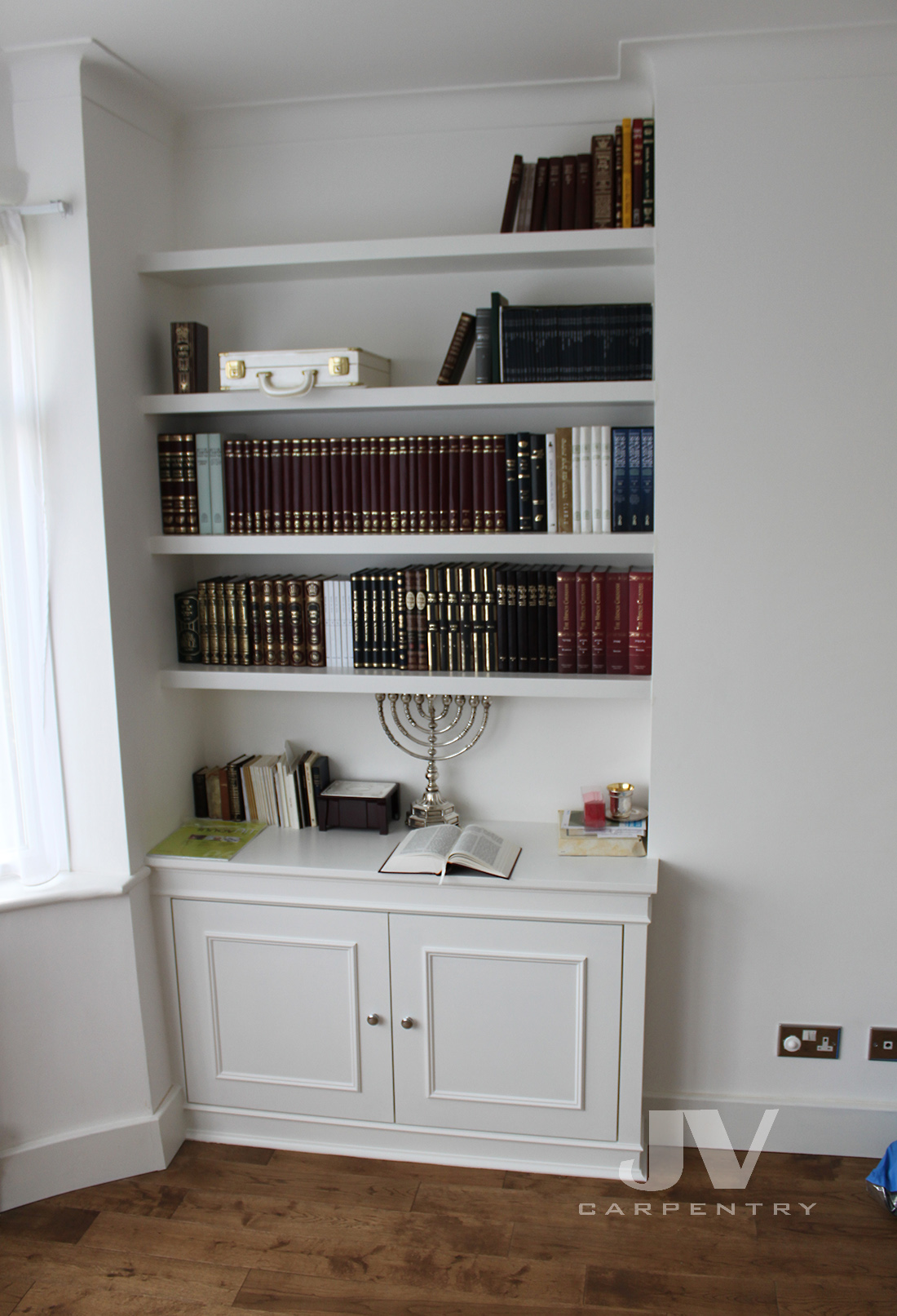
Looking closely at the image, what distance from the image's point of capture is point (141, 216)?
2289mm

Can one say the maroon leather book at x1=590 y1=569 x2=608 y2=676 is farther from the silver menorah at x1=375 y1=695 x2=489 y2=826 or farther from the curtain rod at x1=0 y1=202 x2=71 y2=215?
the curtain rod at x1=0 y1=202 x2=71 y2=215

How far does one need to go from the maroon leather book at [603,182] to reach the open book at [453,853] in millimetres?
1445

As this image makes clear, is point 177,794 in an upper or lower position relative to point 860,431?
lower

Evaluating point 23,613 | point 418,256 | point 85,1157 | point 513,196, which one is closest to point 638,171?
point 513,196

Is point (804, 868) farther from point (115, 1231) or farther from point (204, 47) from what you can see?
point (204, 47)

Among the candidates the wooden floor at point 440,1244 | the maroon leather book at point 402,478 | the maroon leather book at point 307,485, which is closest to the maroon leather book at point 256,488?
the maroon leather book at point 307,485

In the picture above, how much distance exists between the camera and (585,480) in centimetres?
218

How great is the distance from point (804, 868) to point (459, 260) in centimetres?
163

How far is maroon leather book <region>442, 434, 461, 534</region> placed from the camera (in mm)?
2242

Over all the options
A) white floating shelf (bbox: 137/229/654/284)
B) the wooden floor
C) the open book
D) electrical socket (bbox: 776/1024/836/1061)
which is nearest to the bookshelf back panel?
the open book

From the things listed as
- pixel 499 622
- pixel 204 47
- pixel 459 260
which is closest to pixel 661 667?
pixel 499 622

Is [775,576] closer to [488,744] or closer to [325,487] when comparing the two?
[488,744]

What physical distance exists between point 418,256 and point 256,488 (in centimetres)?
66

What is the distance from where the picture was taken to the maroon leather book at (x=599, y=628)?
2.24 meters
